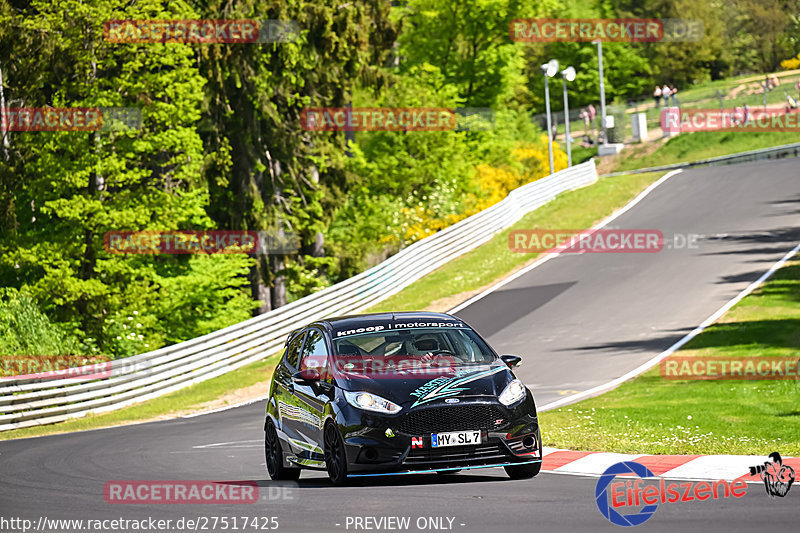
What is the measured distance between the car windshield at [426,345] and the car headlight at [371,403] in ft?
2.90

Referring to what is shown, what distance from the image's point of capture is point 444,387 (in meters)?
10.7

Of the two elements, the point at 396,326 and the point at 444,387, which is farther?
the point at 396,326

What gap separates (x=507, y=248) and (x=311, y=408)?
2916cm

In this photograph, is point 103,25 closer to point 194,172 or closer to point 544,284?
point 194,172

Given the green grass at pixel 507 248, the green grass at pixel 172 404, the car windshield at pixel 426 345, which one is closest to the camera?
the car windshield at pixel 426 345

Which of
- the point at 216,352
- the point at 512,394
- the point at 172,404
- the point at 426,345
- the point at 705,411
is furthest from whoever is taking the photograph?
the point at 216,352

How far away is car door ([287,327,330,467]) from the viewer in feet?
37.4

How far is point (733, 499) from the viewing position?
9.38m

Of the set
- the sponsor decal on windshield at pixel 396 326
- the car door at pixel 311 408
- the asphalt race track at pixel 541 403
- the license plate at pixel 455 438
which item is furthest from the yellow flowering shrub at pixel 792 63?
the license plate at pixel 455 438

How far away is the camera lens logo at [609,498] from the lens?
341 inches

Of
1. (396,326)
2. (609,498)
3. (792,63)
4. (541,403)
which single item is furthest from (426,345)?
(792,63)

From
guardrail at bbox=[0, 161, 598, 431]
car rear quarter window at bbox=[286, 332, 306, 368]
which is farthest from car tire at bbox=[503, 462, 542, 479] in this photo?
guardrail at bbox=[0, 161, 598, 431]

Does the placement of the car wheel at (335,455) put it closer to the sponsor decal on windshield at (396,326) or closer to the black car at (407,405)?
the black car at (407,405)

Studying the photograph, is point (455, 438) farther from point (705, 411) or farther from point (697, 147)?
point (697, 147)
